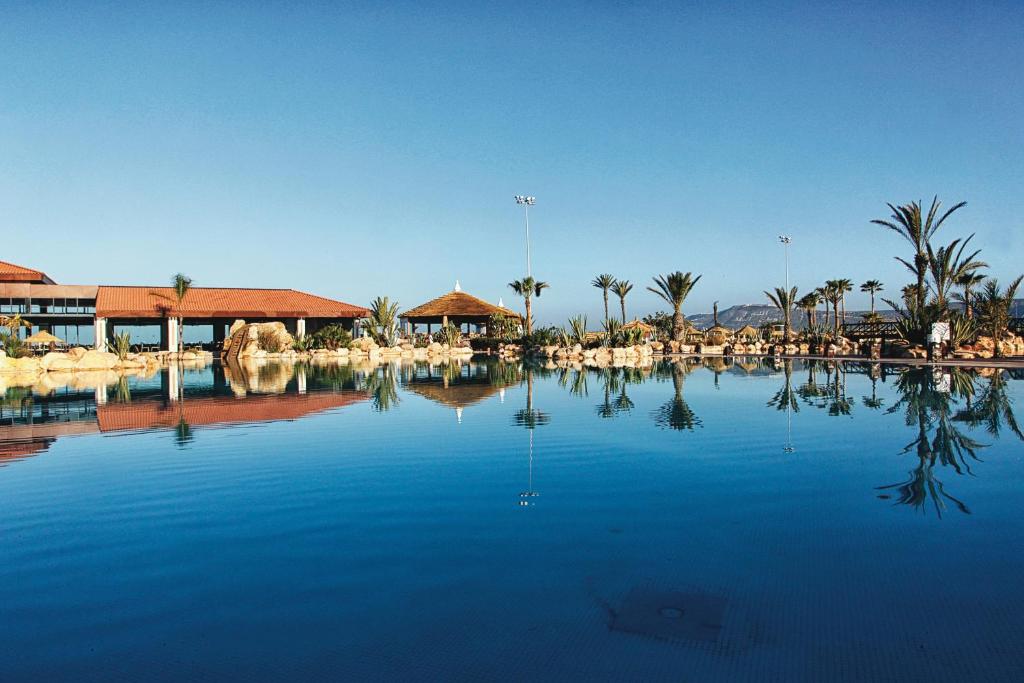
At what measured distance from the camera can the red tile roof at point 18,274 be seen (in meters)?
33.9

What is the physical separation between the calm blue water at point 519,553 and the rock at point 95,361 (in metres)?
19.9

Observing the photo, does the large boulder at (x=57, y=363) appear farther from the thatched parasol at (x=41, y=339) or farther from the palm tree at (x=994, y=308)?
the palm tree at (x=994, y=308)

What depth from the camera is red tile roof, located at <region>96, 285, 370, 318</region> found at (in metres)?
35.6

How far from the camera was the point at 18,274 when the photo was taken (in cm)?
3394

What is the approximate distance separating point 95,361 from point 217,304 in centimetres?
1137

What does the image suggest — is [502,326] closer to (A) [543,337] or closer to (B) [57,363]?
(A) [543,337]

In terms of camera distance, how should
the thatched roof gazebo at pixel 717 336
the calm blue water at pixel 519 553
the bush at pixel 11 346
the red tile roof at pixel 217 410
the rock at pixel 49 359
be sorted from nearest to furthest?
the calm blue water at pixel 519 553, the red tile roof at pixel 217 410, the rock at pixel 49 359, the bush at pixel 11 346, the thatched roof gazebo at pixel 717 336

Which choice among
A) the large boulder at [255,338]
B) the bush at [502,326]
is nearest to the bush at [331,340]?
the large boulder at [255,338]

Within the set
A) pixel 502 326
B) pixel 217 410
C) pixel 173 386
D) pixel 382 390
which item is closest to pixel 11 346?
pixel 173 386

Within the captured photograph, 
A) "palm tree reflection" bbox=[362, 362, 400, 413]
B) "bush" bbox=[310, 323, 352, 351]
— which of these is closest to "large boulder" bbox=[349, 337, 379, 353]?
"bush" bbox=[310, 323, 352, 351]

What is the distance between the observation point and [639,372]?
21734mm

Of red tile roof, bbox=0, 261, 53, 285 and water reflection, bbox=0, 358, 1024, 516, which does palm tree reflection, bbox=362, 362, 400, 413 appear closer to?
water reflection, bbox=0, 358, 1024, 516

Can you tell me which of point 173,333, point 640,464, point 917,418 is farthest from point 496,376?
point 173,333

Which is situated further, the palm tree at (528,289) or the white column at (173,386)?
the palm tree at (528,289)
